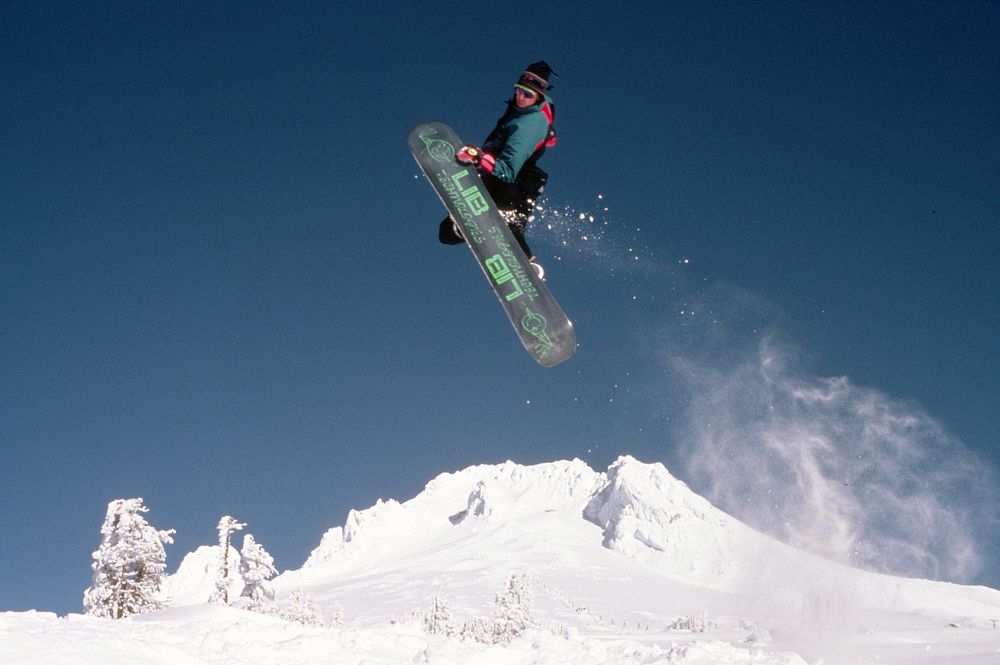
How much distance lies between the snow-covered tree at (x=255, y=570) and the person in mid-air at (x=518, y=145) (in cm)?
2967

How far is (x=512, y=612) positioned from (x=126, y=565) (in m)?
26.2

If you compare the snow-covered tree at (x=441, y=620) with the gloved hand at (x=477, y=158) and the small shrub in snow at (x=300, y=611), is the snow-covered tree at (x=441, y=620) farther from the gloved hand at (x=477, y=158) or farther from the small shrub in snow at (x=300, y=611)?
the gloved hand at (x=477, y=158)

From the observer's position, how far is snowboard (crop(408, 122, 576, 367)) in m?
7.42

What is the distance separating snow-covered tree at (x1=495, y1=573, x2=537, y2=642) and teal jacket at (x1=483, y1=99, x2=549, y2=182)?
133 ft

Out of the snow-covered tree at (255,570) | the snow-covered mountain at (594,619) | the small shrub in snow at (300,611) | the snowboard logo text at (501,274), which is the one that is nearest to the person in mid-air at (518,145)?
the snowboard logo text at (501,274)

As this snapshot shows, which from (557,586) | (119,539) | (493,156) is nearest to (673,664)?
(493,156)

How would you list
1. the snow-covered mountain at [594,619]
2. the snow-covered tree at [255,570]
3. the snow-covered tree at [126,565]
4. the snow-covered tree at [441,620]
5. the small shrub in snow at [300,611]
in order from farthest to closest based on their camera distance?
1. the snow-covered tree at [441,620]
2. the small shrub in snow at [300,611]
3. the snow-covered tree at [255,570]
4. the snow-covered tree at [126,565]
5. the snow-covered mountain at [594,619]

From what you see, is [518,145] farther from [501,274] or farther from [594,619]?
[594,619]

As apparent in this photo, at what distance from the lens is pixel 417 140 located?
828 centimetres

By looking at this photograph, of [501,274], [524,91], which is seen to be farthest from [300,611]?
[524,91]

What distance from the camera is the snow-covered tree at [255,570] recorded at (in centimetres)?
3234

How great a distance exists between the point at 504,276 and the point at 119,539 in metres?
24.3

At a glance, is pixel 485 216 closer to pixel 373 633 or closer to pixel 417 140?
pixel 417 140

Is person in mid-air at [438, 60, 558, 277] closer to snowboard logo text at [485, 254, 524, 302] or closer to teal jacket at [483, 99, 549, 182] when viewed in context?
teal jacket at [483, 99, 549, 182]
